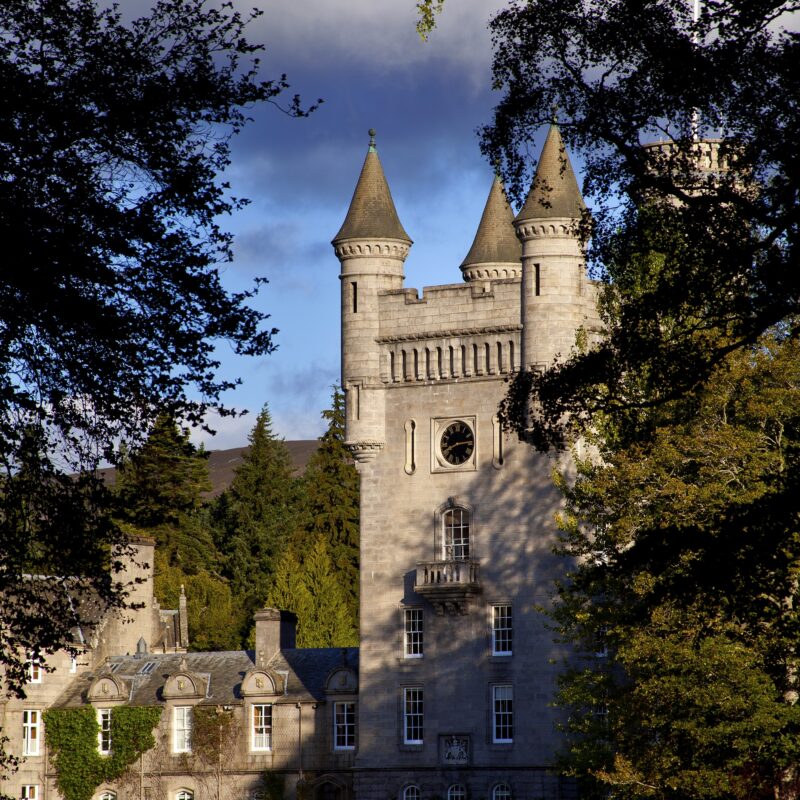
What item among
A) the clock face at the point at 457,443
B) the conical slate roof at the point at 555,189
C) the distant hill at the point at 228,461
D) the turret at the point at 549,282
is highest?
the distant hill at the point at 228,461

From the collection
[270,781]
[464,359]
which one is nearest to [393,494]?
[464,359]

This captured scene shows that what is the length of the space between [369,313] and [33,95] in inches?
1566

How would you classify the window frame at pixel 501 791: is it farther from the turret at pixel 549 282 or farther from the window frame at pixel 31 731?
the window frame at pixel 31 731

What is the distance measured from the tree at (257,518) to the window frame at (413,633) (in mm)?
27135

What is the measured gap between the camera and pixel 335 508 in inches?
→ 3344

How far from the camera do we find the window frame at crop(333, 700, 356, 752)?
60844mm

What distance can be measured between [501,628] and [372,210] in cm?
1410

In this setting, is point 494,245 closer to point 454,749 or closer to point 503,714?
point 503,714

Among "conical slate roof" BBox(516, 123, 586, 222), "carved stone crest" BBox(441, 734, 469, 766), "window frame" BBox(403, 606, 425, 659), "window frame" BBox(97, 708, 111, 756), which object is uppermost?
"conical slate roof" BBox(516, 123, 586, 222)

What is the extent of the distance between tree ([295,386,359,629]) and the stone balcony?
23.2m

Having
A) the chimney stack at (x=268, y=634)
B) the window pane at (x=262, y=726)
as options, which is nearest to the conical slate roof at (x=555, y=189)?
the chimney stack at (x=268, y=634)

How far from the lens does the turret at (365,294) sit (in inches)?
2383

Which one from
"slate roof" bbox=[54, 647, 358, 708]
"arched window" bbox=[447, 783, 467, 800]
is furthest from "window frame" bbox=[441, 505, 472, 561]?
"arched window" bbox=[447, 783, 467, 800]

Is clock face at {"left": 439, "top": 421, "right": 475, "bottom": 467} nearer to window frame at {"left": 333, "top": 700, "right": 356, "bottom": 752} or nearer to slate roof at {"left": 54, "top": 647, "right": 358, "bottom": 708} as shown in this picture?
slate roof at {"left": 54, "top": 647, "right": 358, "bottom": 708}
